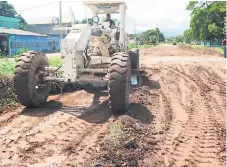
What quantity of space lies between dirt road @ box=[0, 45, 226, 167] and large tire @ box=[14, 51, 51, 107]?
0.26 metres

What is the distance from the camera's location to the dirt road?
499 cm

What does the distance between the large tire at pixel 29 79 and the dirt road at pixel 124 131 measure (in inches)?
10.3

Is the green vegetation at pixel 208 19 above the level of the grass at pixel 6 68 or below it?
above

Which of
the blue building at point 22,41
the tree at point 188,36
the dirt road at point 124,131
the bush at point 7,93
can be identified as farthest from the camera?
the tree at point 188,36

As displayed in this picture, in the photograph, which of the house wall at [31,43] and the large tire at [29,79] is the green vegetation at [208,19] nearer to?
the house wall at [31,43]

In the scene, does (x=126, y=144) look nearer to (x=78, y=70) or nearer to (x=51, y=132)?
(x=51, y=132)

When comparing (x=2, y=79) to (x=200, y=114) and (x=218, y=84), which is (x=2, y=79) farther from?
(x=218, y=84)

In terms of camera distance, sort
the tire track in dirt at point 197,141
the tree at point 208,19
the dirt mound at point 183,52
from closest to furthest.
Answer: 1. the tire track in dirt at point 197,141
2. the dirt mound at point 183,52
3. the tree at point 208,19

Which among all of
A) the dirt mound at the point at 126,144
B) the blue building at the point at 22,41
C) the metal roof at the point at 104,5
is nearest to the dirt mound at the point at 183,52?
the blue building at the point at 22,41

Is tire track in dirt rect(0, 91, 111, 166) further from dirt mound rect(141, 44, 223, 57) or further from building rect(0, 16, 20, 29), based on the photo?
building rect(0, 16, 20, 29)

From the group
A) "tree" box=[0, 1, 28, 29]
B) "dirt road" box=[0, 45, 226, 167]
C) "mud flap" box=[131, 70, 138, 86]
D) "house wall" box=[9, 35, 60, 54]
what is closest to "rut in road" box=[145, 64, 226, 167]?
"dirt road" box=[0, 45, 226, 167]

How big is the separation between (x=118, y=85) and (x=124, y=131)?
1.42 m

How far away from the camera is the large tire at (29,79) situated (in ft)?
25.6

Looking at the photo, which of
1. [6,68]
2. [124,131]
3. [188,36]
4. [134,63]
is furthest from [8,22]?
[188,36]
